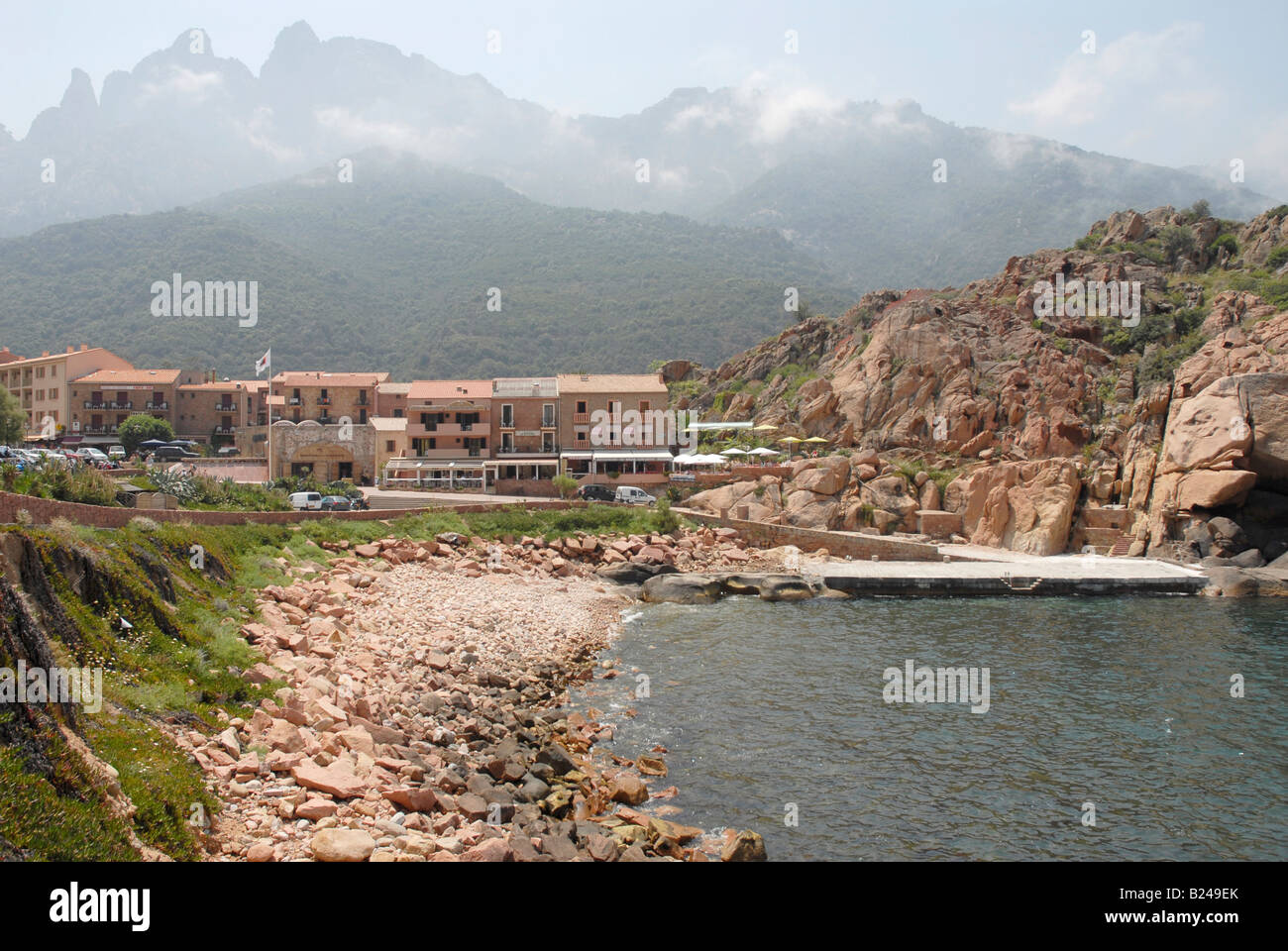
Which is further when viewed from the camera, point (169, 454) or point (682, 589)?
point (169, 454)

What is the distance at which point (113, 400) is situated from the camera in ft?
241

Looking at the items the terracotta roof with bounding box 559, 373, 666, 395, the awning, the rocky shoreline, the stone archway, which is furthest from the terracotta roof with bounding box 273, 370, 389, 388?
the rocky shoreline

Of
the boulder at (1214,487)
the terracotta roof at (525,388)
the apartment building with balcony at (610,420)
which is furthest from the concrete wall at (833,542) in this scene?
the terracotta roof at (525,388)

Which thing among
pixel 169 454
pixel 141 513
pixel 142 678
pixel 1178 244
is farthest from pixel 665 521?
pixel 1178 244

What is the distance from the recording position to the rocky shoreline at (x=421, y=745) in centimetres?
995

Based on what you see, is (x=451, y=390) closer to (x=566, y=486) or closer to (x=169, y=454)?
(x=566, y=486)

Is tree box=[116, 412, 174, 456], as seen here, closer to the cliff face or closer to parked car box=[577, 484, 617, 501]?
parked car box=[577, 484, 617, 501]

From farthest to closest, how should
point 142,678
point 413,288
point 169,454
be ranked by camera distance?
point 413,288 → point 169,454 → point 142,678

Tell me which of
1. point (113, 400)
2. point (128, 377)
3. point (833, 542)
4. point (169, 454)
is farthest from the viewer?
point (128, 377)

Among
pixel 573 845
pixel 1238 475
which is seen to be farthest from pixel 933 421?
pixel 573 845

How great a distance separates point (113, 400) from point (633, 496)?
5391cm
